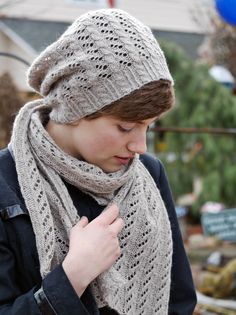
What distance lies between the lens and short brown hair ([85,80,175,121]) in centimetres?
167

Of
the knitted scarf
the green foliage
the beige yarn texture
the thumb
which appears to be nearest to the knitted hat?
the beige yarn texture

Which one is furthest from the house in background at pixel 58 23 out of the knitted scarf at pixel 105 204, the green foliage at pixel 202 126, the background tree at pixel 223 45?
the knitted scarf at pixel 105 204

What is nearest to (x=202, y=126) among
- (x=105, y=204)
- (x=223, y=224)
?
(x=223, y=224)

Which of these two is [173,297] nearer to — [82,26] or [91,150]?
[91,150]

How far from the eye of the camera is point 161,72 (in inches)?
66.1

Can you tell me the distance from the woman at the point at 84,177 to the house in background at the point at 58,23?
29.3ft

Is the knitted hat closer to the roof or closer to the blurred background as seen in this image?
the blurred background

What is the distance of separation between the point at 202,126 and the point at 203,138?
17cm

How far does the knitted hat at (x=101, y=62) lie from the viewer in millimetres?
1664

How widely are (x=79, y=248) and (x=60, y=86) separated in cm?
40

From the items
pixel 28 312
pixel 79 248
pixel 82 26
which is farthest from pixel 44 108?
pixel 28 312

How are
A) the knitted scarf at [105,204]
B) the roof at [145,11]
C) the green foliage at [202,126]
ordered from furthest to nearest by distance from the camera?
the roof at [145,11] < the green foliage at [202,126] < the knitted scarf at [105,204]

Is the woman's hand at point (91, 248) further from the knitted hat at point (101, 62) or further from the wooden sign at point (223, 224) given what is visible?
the wooden sign at point (223, 224)

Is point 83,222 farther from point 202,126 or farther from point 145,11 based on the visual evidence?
point 145,11
